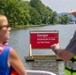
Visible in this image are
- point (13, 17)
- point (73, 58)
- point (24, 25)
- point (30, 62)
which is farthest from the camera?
point (24, 25)

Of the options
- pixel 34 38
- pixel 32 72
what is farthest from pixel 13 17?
pixel 32 72

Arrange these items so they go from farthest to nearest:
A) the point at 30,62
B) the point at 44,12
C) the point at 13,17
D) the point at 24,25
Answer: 1. the point at 44,12
2. the point at 24,25
3. the point at 13,17
4. the point at 30,62

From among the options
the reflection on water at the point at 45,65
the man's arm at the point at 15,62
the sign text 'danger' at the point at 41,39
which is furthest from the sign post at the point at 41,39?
the man's arm at the point at 15,62

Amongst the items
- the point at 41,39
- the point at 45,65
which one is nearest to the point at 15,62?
the point at 45,65

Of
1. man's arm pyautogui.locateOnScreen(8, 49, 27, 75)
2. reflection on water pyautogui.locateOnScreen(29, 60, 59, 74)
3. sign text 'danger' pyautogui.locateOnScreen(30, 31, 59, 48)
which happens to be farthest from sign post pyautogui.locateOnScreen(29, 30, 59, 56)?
man's arm pyautogui.locateOnScreen(8, 49, 27, 75)

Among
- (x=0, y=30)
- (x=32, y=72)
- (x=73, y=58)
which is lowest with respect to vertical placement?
(x=32, y=72)

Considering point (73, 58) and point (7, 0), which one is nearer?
point (73, 58)

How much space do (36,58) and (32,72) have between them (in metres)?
14.4

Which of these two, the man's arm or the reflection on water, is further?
the reflection on water

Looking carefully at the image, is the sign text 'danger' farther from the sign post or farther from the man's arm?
the man's arm

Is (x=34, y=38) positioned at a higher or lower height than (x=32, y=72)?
lower

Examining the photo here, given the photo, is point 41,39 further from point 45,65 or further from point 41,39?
point 45,65

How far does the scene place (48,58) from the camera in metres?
18.4

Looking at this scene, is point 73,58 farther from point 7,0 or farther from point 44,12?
point 44,12
